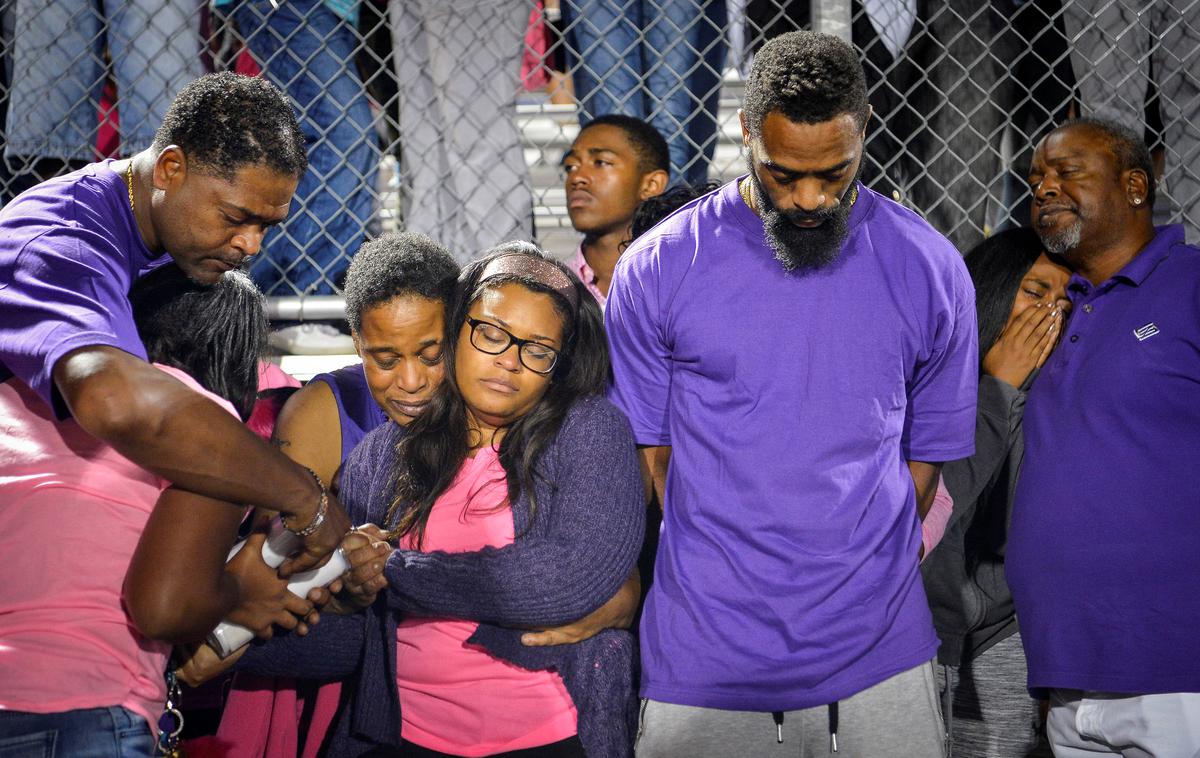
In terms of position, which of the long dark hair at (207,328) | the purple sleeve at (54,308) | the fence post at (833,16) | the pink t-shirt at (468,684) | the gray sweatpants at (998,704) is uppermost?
the fence post at (833,16)

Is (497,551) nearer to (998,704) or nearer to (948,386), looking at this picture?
(948,386)

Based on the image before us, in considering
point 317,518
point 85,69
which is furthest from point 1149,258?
point 85,69

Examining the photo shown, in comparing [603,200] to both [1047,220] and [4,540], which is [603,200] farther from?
[4,540]

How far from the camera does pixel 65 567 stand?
1720 millimetres

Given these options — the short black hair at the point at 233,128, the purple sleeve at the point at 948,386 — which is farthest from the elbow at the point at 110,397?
the purple sleeve at the point at 948,386

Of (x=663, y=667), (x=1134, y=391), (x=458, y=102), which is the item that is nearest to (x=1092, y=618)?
(x=1134, y=391)

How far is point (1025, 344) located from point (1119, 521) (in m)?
0.56

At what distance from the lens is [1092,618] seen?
254 centimetres

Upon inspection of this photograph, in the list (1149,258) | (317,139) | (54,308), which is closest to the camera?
(54,308)

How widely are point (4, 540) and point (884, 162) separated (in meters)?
3.21

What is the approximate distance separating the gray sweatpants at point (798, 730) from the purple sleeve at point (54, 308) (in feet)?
3.88

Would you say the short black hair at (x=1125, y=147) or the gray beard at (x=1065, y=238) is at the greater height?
the short black hair at (x=1125, y=147)

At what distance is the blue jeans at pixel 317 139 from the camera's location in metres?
3.90

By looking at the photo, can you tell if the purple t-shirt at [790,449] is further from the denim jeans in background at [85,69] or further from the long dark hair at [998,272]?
the denim jeans in background at [85,69]
